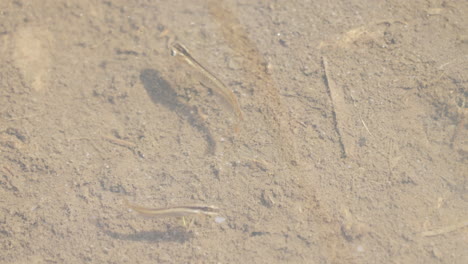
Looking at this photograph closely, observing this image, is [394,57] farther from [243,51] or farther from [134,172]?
[134,172]

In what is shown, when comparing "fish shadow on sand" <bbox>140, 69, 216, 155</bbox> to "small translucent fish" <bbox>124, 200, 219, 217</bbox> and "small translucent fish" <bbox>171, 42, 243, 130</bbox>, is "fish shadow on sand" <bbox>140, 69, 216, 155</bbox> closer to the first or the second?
"small translucent fish" <bbox>171, 42, 243, 130</bbox>

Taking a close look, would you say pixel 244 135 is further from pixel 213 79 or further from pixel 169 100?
pixel 169 100

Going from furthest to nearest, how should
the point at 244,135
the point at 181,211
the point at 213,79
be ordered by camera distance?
1. the point at 213,79
2. the point at 244,135
3. the point at 181,211

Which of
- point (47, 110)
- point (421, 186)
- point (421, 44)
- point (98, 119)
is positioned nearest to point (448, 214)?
point (421, 186)

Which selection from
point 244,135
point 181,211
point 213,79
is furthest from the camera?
point 213,79

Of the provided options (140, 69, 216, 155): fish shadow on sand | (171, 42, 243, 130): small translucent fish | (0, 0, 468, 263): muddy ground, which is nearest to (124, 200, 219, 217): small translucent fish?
(0, 0, 468, 263): muddy ground

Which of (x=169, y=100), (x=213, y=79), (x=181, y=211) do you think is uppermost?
(x=213, y=79)

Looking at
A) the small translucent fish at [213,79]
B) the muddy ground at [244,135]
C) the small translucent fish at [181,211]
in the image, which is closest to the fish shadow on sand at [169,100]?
the muddy ground at [244,135]

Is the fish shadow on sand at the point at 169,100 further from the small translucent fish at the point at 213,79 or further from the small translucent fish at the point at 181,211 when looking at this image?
the small translucent fish at the point at 181,211

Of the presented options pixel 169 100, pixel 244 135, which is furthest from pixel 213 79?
pixel 244 135
